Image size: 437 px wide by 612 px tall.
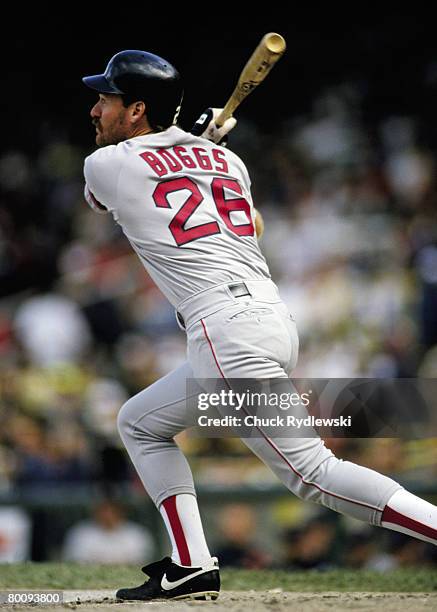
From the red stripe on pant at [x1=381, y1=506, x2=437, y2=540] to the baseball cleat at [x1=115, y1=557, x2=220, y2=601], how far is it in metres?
0.59

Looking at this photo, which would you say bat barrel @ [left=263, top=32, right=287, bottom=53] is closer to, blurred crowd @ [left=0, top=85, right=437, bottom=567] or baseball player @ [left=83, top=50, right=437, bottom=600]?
baseball player @ [left=83, top=50, right=437, bottom=600]

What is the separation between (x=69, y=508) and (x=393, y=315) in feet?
8.66

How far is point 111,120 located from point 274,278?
4.59 metres

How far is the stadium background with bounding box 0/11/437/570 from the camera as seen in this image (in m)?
5.60

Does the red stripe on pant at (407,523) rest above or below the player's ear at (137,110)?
below

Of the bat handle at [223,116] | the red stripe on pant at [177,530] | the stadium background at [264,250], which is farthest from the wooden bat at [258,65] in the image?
the stadium background at [264,250]

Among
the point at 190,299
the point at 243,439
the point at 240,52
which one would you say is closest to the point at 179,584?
the point at 243,439

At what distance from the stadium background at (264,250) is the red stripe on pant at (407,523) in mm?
2299

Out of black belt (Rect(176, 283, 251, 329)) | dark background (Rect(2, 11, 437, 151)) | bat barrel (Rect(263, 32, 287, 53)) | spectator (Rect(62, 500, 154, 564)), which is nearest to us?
black belt (Rect(176, 283, 251, 329))

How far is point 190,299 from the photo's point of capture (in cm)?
316

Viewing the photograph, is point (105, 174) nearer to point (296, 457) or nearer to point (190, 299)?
point (190, 299)

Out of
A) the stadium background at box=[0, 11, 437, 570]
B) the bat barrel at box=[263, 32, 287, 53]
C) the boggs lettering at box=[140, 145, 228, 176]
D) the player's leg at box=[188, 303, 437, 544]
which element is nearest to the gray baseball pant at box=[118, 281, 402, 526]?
the player's leg at box=[188, 303, 437, 544]

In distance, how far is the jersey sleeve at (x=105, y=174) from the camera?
10.5 ft

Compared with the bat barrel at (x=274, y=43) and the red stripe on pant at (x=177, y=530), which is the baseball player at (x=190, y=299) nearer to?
the red stripe on pant at (x=177, y=530)
